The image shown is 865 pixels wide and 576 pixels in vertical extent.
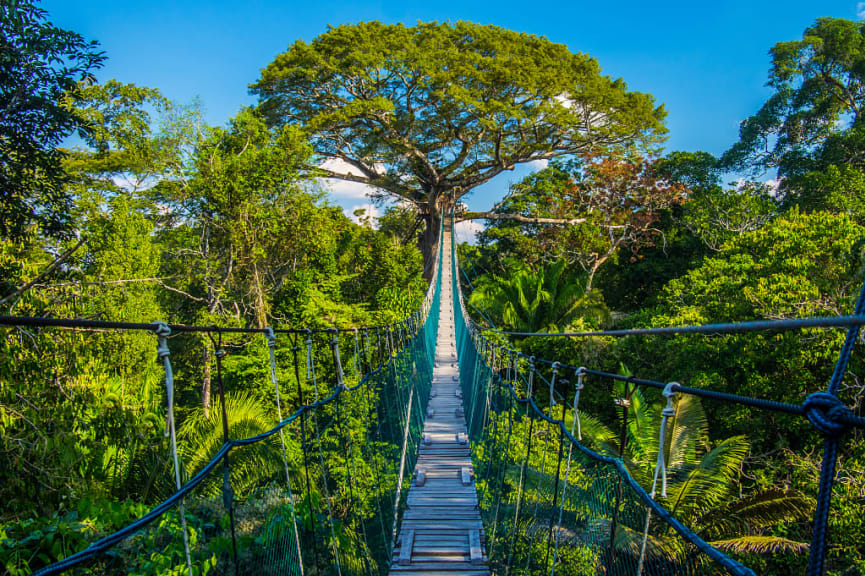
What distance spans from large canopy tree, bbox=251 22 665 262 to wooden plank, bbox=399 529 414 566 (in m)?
6.99

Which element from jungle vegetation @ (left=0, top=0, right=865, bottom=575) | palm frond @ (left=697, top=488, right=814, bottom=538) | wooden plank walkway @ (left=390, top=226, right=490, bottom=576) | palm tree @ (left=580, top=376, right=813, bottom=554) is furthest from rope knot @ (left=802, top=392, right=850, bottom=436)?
palm frond @ (left=697, top=488, right=814, bottom=538)

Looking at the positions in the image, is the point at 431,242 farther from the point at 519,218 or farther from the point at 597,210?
the point at 597,210

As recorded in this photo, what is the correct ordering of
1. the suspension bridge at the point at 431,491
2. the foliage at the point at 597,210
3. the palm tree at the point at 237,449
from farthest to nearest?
the foliage at the point at 597,210 < the palm tree at the point at 237,449 < the suspension bridge at the point at 431,491

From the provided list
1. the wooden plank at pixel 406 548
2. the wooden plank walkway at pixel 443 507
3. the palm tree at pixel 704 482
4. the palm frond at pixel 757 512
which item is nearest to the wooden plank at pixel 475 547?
the wooden plank walkway at pixel 443 507

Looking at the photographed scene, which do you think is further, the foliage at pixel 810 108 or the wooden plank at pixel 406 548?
the foliage at pixel 810 108

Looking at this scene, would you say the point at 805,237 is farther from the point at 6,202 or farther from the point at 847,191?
the point at 6,202

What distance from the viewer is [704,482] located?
3.98 m

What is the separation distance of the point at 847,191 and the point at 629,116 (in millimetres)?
3659

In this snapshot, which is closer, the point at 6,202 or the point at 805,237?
the point at 6,202

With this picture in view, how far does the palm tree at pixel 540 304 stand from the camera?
8.49 m

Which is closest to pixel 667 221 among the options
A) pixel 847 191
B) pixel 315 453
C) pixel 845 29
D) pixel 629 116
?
pixel 629 116

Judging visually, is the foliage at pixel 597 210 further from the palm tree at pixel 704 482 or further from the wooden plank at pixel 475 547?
the wooden plank at pixel 475 547

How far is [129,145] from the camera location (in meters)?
5.82

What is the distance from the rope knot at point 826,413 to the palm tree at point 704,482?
277cm
